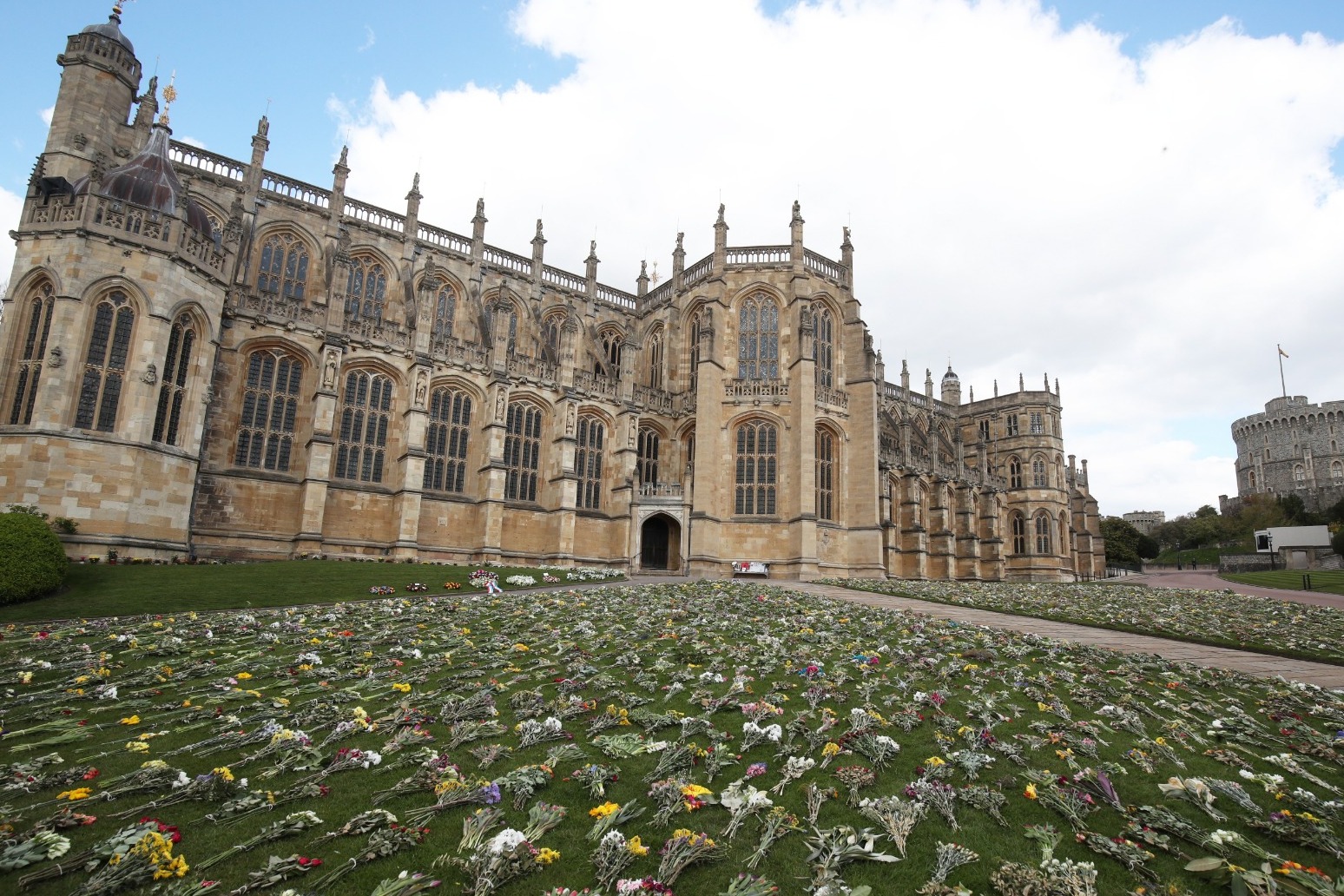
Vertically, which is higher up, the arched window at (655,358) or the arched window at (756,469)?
the arched window at (655,358)

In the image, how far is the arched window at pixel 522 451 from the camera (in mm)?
37938

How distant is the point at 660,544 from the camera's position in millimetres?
43031

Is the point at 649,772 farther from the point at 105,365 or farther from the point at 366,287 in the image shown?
the point at 366,287

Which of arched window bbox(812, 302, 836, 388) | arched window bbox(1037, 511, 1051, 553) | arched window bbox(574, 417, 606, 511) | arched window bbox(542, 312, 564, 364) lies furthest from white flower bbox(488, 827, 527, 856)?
arched window bbox(1037, 511, 1051, 553)

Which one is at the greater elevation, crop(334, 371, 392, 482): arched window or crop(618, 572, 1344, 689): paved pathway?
crop(334, 371, 392, 482): arched window

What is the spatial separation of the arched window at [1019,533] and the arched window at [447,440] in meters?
50.0

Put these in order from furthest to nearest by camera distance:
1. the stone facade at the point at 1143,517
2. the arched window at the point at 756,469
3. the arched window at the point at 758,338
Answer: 1. the stone facade at the point at 1143,517
2. the arched window at the point at 758,338
3. the arched window at the point at 756,469

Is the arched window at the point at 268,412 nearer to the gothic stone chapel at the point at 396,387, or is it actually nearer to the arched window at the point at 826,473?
the gothic stone chapel at the point at 396,387

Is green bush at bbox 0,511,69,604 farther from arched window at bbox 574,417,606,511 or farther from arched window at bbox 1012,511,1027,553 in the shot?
arched window at bbox 1012,511,1027,553

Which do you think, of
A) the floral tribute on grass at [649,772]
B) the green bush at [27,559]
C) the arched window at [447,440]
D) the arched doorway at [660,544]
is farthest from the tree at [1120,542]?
the green bush at [27,559]

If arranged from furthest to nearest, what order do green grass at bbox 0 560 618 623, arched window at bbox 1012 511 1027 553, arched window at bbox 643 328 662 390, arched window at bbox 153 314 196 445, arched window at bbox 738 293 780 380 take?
1. arched window at bbox 1012 511 1027 553
2. arched window at bbox 643 328 662 390
3. arched window at bbox 738 293 780 380
4. arched window at bbox 153 314 196 445
5. green grass at bbox 0 560 618 623

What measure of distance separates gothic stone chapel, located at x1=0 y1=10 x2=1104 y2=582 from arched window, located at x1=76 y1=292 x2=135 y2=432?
0.07 meters

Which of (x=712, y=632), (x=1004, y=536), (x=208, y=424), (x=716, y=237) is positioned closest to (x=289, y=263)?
(x=208, y=424)

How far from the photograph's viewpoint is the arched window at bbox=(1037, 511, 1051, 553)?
206 ft
